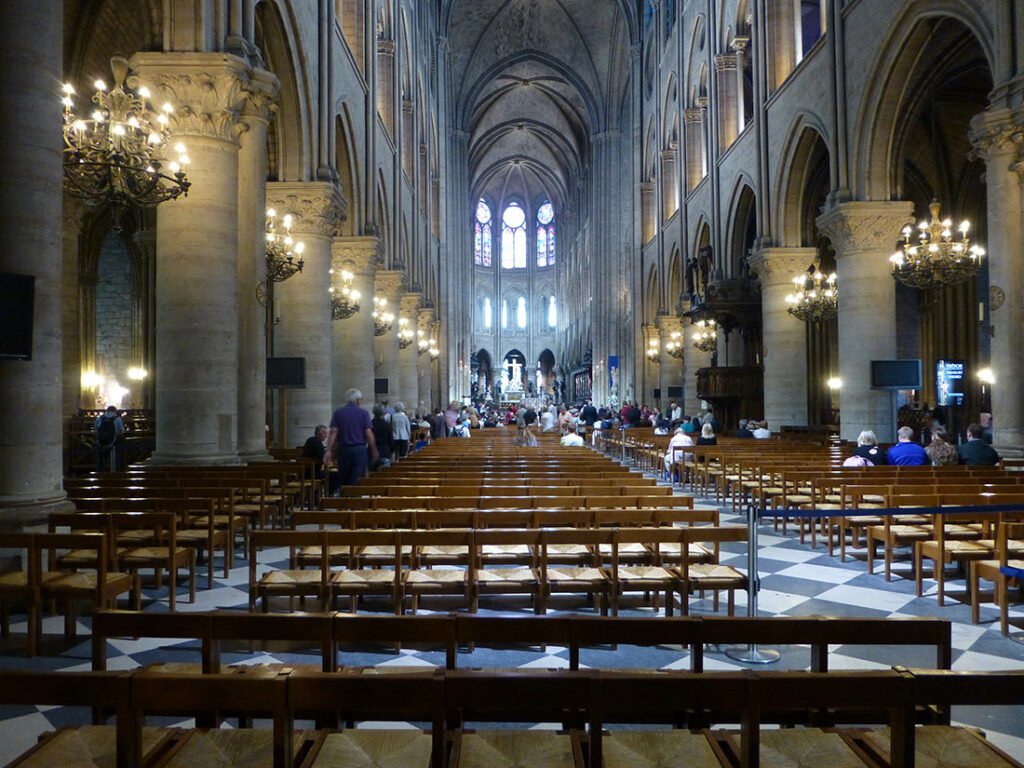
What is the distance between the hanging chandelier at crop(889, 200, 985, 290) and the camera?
41.0 ft

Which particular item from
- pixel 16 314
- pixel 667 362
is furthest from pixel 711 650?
pixel 667 362

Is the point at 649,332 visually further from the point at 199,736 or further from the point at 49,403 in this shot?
the point at 199,736

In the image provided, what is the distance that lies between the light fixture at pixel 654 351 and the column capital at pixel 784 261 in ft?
45.4

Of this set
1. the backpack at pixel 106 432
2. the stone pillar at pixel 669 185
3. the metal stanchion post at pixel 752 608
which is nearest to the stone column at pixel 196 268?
the backpack at pixel 106 432

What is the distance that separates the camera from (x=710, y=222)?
81.1ft

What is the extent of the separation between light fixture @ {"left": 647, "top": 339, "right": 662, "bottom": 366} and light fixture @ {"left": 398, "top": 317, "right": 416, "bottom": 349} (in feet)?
39.3

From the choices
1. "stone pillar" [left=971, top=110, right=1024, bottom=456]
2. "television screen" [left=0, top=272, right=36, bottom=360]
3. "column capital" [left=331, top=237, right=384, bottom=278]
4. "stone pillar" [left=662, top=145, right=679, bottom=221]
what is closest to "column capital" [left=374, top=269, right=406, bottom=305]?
"column capital" [left=331, top=237, right=384, bottom=278]

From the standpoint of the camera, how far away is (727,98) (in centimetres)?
2355

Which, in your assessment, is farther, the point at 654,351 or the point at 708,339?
the point at 654,351

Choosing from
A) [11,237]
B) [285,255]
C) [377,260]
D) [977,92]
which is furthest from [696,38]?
[11,237]

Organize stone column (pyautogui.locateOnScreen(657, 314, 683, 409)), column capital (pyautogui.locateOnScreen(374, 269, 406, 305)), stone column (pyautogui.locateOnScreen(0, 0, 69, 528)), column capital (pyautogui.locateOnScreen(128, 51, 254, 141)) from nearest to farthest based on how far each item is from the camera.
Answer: stone column (pyautogui.locateOnScreen(0, 0, 69, 528))
column capital (pyautogui.locateOnScreen(128, 51, 254, 141))
column capital (pyautogui.locateOnScreen(374, 269, 406, 305))
stone column (pyautogui.locateOnScreen(657, 314, 683, 409))

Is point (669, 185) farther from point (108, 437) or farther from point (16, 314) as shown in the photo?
point (16, 314)

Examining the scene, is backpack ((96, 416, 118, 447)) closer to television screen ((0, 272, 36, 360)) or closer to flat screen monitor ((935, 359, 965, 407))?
television screen ((0, 272, 36, 360))

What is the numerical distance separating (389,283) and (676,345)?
526 inches
